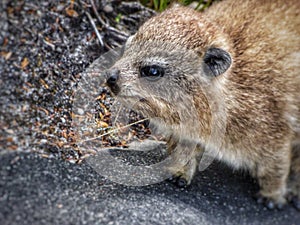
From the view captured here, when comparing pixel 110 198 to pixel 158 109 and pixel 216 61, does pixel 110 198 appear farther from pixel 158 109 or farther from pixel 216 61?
pixel 216 61

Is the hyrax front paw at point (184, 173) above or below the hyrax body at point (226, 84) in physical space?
below

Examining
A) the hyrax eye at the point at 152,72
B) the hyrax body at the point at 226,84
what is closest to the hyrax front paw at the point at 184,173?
the hyrax body at the point at 226,84

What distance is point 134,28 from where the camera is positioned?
15.6ft

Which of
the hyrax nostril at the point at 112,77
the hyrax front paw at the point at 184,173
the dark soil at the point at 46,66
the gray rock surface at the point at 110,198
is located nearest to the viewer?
the gray rock surface at the point at 110,198

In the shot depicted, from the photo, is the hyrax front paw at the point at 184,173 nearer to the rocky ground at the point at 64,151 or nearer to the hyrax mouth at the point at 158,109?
the rocky ground at the point at 64,151

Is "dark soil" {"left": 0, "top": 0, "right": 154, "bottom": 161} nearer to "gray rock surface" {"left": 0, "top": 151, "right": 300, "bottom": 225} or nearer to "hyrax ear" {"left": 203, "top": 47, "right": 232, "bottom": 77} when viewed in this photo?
"gray rock surface" {"left": 0, "top": 151, "right": 300, "bottom": 225}

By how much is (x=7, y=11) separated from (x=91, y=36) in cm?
141

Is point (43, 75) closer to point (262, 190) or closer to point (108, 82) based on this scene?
point (108, 82)

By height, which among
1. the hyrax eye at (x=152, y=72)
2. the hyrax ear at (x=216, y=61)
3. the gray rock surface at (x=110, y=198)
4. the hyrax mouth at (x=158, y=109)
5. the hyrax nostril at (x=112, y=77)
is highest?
the hyrax ear at (x=216, y=61)

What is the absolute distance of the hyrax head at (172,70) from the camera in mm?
3199

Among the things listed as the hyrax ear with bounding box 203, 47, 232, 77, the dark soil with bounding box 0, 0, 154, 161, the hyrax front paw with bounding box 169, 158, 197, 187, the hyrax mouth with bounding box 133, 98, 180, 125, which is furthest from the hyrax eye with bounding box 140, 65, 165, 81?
the hyrax front paw with bounding box 169, 158, 197, 187

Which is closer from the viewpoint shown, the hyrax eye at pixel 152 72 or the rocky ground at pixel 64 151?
the rocky ground at pixel 64 151

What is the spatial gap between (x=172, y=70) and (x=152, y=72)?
0.47ft

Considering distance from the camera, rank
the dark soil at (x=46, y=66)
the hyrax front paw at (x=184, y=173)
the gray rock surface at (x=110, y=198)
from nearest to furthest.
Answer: the gray rock surface at (x=110, y=198), the dark soil at (x=46, y=66), the hyrax front paw at (x=184, y=173)
